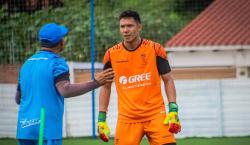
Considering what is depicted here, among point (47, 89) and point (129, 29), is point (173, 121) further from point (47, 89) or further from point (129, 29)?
point (47, 89)

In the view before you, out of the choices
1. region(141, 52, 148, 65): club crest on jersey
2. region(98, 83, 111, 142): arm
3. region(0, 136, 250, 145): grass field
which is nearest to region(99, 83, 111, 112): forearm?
region(98, 83, 111, 142): arm

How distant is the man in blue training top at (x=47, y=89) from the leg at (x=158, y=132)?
1.31m

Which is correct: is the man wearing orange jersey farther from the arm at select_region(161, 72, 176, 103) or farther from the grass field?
the grass field

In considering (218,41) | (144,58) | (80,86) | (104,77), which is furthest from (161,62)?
(218,41)

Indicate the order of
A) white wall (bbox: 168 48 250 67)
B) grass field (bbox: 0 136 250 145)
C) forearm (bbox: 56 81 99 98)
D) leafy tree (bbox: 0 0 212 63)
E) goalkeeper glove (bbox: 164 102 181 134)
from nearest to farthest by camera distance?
1. forearm (bbox: 56 81 99 98)
2. goalkeeper glove (bbox: 164 102 181 134)
3. grass field (bbox: 0 136 250 145)
4. leafy tree (bbox: 0 0 212 63)
5. white wall (bbox: 168 48 250 67)

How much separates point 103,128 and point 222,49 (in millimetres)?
16465

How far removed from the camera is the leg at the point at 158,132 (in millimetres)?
7246

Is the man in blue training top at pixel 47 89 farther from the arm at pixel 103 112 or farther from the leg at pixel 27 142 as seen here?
the arm at pixel 103 112

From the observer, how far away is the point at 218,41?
23812mm

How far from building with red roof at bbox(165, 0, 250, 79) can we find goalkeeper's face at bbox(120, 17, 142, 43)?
47.7 feet

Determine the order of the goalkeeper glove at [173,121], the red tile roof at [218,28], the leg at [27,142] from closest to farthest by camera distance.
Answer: the leg at [27,142]
the goalkeeper glove at [173,121]
the red tile roof at [218,28]

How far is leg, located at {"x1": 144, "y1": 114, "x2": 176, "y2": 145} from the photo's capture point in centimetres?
725

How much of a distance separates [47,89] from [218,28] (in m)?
19.1

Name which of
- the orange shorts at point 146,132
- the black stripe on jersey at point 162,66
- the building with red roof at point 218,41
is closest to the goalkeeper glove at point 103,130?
the orange shorts at point 146,132
